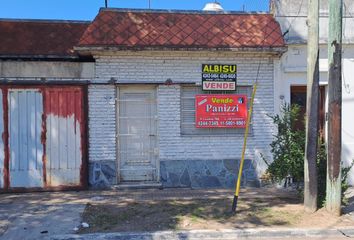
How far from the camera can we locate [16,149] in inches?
349

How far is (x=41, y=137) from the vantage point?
891 cm

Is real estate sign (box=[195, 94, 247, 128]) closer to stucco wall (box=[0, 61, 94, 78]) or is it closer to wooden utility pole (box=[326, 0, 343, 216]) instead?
stucco wall (box=[0, 61, 94, 78])

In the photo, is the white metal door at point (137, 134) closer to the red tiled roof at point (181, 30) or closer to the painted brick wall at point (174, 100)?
the painted brick wall at point (174, 100)

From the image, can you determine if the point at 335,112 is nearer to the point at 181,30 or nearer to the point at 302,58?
the point at 302,58

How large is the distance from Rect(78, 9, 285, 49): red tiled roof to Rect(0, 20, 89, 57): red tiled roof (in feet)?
2.93

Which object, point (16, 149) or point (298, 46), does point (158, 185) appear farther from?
point (298, 46)

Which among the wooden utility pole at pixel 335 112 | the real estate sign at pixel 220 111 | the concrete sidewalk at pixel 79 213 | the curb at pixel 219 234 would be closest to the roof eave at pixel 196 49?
the real estate sign at pixel 220 111

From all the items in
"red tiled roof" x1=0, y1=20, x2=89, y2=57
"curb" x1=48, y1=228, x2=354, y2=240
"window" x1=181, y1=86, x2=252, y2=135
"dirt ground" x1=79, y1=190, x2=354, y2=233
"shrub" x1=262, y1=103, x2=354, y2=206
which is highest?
"red tiled roof" x1=0, y1=20, x2=89, y2=57

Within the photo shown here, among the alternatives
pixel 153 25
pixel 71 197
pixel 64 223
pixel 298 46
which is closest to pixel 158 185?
pixel 71 197

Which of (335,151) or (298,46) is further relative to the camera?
(298,46)

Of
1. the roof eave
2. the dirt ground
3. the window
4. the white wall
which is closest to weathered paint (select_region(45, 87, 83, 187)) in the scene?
the roof eave

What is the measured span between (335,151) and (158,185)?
4154mm

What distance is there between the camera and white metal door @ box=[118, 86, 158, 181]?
30.4 feet

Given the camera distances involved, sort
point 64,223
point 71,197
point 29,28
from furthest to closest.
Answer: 1. point 29,28
2. point 71,197
3. point 64,223
